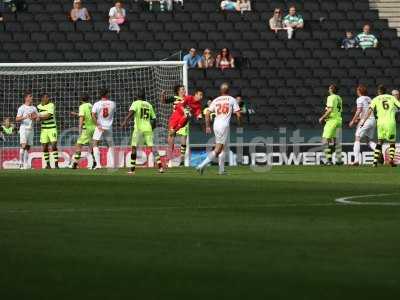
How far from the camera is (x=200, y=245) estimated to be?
30.1 feet

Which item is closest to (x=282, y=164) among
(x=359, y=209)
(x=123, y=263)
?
(x=359, y=209)

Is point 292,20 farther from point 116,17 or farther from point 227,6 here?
point 116,17

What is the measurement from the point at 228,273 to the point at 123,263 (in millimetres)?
867

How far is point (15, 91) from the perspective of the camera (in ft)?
114

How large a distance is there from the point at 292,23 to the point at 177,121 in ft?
26.7

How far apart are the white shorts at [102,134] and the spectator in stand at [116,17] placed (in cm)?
528

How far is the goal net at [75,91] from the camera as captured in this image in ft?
110

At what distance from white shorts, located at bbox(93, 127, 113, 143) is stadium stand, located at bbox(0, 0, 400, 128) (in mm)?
4216

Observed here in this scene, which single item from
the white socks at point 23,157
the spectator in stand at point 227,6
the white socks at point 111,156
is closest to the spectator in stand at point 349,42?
the spectator in stand at point 227,6

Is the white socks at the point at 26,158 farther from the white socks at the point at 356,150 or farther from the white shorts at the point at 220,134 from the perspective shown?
the white shorts at the point at 220,134

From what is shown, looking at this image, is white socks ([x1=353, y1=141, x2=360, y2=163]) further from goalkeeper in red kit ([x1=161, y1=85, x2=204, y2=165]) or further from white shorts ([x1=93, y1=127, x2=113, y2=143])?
white shorts ([x1=93, y1=127, x2=113, y2=143])

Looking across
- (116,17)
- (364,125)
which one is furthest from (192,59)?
(364,125)

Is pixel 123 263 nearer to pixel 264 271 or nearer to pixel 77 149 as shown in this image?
pixel 264 271

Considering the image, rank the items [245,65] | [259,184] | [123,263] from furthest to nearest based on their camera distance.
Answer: [245,65] < [259,184] < [123,263]
